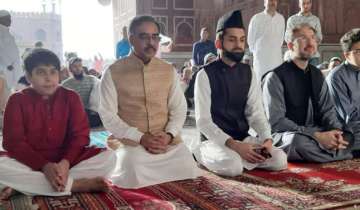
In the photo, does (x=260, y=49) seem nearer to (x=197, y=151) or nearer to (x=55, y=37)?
(x=197, y=151)

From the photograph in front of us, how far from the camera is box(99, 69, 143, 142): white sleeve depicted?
2609 mm

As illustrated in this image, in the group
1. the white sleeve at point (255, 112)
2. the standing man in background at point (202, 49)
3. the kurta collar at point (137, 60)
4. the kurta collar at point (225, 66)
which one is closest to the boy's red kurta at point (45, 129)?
the kurta collar at point (137, 60)

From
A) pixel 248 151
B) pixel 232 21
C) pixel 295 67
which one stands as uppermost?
pixel 232 21

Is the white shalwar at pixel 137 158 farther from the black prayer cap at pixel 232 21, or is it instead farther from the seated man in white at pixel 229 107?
the black prayer cap at pixel 232 21

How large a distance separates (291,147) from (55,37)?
29082mm

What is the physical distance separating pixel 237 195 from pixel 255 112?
87 cm

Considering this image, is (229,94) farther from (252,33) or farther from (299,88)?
(252,33)

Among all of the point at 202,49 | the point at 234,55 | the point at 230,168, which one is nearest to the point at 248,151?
the point at 230,168

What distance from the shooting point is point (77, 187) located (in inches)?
92.7

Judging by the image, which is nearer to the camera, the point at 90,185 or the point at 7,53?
the point at 90,185

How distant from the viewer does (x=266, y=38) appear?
5750mm

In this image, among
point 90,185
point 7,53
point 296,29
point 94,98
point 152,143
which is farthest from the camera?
point 7,53

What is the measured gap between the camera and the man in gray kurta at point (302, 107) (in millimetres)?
3111

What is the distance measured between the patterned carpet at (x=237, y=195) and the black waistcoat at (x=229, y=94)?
38cm
